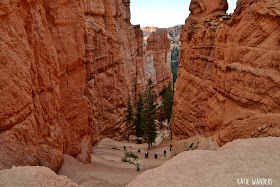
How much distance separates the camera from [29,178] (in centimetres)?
541

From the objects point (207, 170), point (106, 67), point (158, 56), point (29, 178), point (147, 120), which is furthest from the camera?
point (158, 56)

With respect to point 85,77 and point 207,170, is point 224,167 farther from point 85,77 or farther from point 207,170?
point 85,77

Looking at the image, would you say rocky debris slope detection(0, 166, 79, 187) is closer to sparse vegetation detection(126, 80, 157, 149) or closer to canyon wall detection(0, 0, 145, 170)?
canyon wall detection(0, 0, 145, 170)

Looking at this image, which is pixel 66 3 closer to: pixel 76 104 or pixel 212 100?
pixel 76 104

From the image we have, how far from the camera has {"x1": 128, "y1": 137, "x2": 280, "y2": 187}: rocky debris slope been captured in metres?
5.37

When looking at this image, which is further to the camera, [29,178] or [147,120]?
[147,120]

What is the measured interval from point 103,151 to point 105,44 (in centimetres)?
1169

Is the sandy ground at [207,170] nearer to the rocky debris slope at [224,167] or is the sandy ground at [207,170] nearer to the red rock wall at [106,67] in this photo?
the rocky debris slope at [224,167]

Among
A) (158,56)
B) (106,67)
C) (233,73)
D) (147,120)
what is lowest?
(147,120)

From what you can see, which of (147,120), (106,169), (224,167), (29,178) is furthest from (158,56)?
(29,178)

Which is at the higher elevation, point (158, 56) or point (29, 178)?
point (158, 56)

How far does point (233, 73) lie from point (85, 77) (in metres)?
8.94

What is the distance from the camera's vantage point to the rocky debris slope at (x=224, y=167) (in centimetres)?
537

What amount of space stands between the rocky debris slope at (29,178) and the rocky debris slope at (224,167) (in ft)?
8.02
